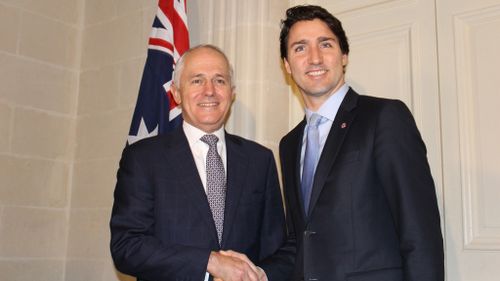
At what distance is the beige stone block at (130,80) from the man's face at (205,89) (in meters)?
1.32

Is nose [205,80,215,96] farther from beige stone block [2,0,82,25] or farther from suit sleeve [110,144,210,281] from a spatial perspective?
beige stone block [2,0,82,25]

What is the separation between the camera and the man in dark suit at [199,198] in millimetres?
1820

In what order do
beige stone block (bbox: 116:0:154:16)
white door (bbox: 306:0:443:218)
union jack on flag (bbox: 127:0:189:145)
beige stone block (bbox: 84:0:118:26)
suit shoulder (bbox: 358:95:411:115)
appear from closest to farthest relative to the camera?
suit shoulder (bbox: 358:95:411:115) → white door (bbox: 306:0:443:218) → union jack on flag (bbox: 127:0:189:145) → beige stone block (bbox: 116:0:154:16) → beige stone block (bbox: 84:0:118:26)

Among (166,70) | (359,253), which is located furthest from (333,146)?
(166,70)

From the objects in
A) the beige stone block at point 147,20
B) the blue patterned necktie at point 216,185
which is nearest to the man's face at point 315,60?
the blue patterned necktie at point 216,185

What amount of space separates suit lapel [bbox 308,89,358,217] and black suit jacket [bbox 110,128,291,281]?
30 centimetres

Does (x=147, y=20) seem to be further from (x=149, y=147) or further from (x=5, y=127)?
(x=149, y=147)

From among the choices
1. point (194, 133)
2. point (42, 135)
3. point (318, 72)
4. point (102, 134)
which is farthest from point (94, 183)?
point (318, 72)

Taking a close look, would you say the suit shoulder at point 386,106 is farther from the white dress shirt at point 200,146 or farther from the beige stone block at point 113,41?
the beige stone block at point 113,41

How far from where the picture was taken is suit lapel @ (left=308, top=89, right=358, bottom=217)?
1.82 m

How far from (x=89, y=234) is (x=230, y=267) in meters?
1.95

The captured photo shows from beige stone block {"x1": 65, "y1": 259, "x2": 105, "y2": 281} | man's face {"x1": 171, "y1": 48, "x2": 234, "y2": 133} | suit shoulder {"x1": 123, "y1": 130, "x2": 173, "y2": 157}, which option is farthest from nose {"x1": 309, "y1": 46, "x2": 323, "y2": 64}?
beige stone block {"x1": 65, "y1": 259, "x2": 105, "y2": 281}

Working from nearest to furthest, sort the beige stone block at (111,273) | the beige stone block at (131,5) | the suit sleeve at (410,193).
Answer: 1. the suit sleeve at (410,193)
2. the beige stone block at (111,273)
3. the beige stone block at (131,5)

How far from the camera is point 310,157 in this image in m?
1.97
